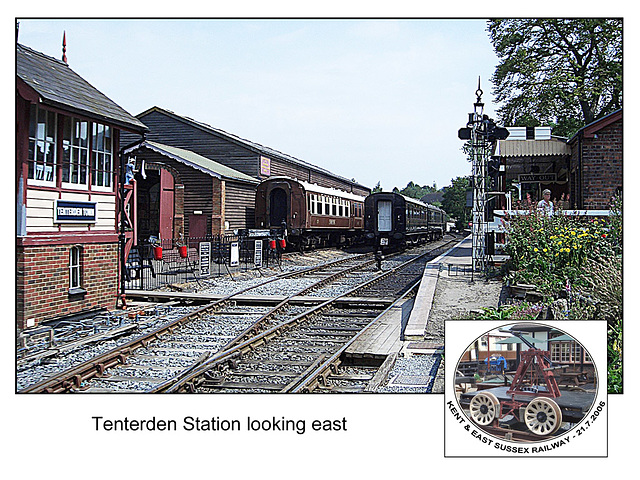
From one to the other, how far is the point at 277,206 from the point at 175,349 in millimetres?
14925

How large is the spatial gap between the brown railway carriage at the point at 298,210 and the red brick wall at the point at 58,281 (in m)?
11.6

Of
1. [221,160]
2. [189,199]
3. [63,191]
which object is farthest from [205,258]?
[221,160]

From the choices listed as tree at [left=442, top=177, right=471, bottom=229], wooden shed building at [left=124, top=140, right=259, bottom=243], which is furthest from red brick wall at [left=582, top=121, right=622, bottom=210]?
tree at [left=442, top=177, right=471, bottom=229]

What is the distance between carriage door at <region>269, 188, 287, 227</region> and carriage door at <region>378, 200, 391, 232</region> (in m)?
3.97

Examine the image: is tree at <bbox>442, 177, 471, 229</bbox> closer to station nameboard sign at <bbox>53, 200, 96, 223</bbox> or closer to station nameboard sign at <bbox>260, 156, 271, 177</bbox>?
station nameboard sign at <bbox>260, 156, 271, 177</bbox>

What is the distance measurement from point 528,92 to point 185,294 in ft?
37.4

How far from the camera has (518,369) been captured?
3992 millimetres

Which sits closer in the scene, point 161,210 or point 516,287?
point 516,287

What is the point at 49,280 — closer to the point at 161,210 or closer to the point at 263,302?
the point at 263,302

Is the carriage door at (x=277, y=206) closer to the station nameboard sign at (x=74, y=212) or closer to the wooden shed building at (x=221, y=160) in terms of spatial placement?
the wooden shed building at (x=221, y=160)

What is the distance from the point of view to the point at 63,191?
7992 mm

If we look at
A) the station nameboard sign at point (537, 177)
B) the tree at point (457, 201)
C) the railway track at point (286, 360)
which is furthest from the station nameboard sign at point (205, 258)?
the tree at point (457, 201)

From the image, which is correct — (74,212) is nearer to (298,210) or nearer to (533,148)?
(533,148)

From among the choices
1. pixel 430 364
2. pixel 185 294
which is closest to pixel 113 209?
pixel 185 294
